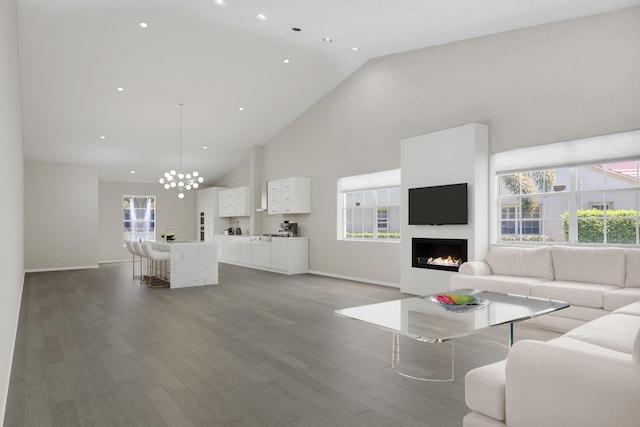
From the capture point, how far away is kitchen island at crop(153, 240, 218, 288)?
277 inches

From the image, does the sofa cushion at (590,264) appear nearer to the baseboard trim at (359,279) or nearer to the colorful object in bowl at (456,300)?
the colorful object in bowl at (456,300)

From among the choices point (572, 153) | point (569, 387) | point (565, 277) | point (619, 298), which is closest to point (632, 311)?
point (619, 298)

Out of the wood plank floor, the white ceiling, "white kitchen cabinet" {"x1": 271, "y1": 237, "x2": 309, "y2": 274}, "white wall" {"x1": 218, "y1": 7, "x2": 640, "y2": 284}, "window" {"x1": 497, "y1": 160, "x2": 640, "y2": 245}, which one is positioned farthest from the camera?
"white kitchen cabinet" {"x1": 271, "y1": 237, "x2": 309, "y2": 274}

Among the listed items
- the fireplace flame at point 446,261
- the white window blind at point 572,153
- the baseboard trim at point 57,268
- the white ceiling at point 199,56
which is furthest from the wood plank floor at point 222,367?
the baseboard trim at point 57,268

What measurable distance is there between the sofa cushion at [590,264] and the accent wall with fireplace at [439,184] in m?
1.06

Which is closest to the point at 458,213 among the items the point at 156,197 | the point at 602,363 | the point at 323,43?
the point at 323,43

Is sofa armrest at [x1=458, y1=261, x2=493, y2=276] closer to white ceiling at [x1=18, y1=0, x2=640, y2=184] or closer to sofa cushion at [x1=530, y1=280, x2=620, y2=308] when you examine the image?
sofa cushion at [x1=530, y1=280, x2=620, y2=308]

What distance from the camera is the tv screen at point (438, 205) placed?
18.2 ft

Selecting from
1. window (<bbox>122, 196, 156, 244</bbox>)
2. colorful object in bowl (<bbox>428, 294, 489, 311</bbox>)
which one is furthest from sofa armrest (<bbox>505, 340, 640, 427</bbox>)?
window (<bbox>122, 196, 156, 244</bbox>)

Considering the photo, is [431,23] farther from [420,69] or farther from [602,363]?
[602,363]

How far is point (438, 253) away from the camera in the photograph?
6.07 meters

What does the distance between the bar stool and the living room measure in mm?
1881

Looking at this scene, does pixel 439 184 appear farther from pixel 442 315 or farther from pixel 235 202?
pixel 235 202

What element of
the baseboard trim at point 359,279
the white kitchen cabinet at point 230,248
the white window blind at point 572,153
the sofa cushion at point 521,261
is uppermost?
the white window blind at point 572,153
